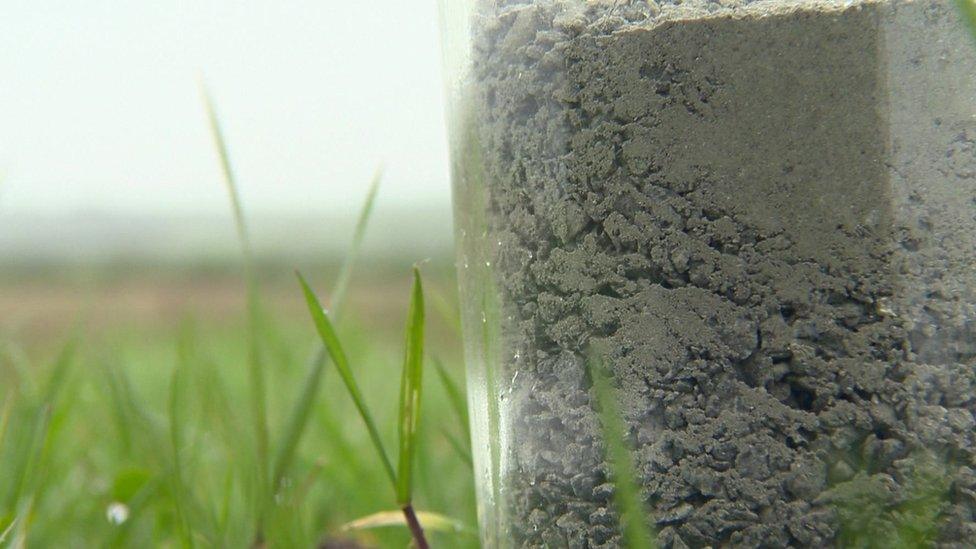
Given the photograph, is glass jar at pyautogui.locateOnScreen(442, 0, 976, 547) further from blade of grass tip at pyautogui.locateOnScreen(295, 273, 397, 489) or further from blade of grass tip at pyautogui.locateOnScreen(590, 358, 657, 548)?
blade of grass tip at pyautogui.locateOnScreen(295, 273, 397, 489)

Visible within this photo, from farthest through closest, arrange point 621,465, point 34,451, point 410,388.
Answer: point 34,451 → point 410,388 → point 621,465

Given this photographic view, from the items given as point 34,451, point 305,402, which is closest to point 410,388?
point 305,402

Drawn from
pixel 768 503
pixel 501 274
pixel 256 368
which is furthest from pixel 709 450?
pixel 256 368

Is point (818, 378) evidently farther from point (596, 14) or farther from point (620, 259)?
point (596, 14)

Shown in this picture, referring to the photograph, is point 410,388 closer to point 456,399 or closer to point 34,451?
point 456,399

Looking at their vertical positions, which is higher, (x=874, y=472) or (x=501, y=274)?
(x=501, y=274)


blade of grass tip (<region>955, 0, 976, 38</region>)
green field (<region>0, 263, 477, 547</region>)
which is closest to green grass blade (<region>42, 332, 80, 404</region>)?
green field (<region>0, 263, 477, 547</region>)
